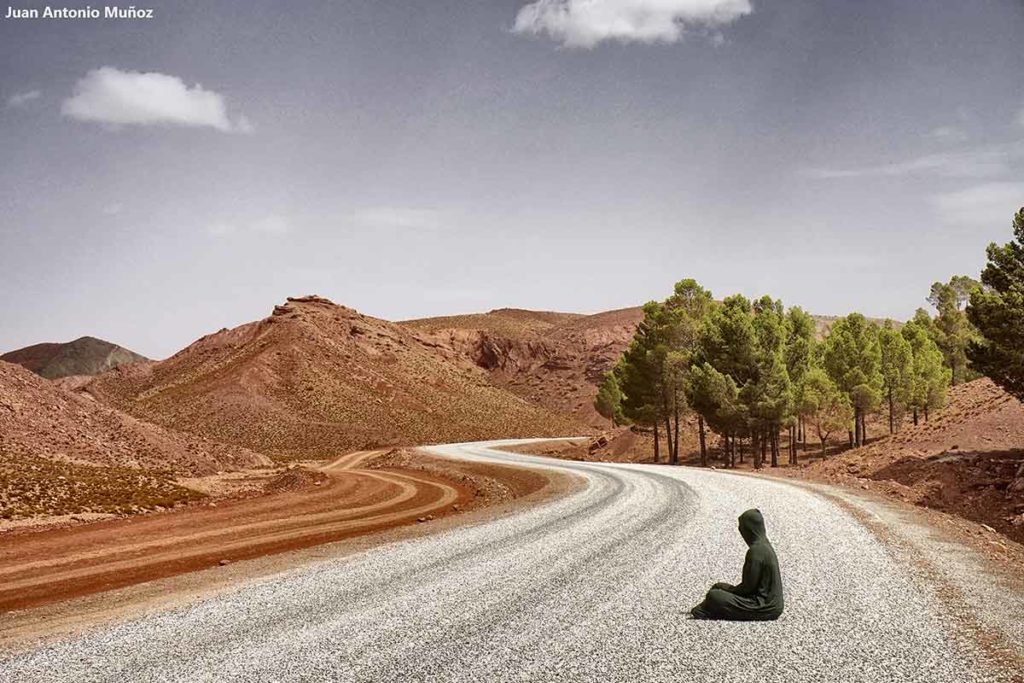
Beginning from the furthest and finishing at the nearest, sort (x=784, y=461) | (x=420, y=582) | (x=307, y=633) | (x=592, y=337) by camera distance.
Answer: (x=592, y=337)
(x=784, y=461)
(x=420, y=582)
(x=307, y=633)

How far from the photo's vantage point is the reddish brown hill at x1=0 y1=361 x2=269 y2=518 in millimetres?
27203

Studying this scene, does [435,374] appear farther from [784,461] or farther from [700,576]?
[700,576]

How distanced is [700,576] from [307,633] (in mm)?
8700

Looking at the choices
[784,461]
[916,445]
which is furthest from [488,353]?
[916,445]

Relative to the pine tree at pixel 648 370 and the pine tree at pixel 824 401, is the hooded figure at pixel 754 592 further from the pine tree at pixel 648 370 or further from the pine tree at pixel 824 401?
the pine tree at pixel 824 401

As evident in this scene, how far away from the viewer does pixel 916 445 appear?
35219 mm

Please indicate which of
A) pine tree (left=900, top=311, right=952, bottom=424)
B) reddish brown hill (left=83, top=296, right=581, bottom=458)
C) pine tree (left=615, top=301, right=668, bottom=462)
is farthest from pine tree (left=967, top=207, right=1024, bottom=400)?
reddish brown hill (left=83, top=296, right=581, bottom=458)

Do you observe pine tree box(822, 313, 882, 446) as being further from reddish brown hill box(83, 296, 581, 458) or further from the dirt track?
reddish brown hill box(83, 296, 581, 458)

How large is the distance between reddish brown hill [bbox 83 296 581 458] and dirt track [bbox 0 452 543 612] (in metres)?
43.5

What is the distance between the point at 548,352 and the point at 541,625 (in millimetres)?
167509

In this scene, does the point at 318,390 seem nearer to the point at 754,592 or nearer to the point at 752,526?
the point at 754,592

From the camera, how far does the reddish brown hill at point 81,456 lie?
27203 millimetres

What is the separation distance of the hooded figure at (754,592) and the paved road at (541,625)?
247 mm

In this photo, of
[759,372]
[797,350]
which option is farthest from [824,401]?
[759,372]
